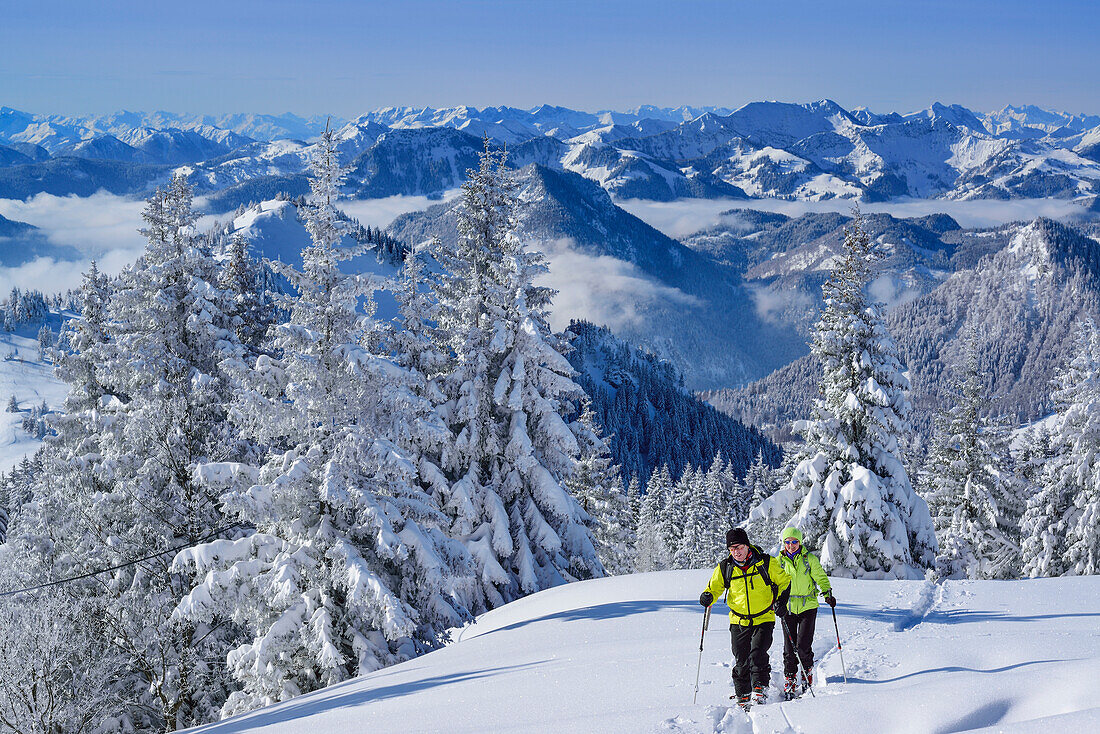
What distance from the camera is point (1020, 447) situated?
32.4m

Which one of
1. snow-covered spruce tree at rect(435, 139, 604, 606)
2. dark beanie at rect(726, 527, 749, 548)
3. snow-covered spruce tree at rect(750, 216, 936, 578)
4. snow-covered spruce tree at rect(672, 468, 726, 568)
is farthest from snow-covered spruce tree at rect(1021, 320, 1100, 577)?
snow-covered spruce tree at rect(672, 468, 726, 568)

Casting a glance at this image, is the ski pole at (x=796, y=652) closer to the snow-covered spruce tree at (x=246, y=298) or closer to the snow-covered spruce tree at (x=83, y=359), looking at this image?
the snow-covered spruce tree at (x=246, y=298)

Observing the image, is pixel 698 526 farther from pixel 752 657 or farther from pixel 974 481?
pixel 752 657

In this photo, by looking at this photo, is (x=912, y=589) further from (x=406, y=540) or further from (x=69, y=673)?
(x=69, y=673)

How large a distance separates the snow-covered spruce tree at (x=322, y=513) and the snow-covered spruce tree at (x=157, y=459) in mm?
3718

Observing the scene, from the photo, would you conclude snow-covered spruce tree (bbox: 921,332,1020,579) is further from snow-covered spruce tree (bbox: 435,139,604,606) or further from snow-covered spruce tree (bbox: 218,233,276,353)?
snow-covered spruce tree (bbox: 218,233,276,353)

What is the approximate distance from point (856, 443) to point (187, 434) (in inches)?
706

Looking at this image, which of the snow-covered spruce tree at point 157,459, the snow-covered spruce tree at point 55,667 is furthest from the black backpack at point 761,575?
the snow-covered spruce tree at point 55,667

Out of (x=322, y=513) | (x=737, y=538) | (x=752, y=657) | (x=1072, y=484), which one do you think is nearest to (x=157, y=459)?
(x=322, y=513)

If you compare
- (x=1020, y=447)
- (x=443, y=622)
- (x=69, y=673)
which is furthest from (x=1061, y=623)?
(x=1020, y=447)

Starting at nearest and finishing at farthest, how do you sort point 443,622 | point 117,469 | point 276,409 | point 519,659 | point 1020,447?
point 519,659
point 276,409
point 443,622
point 117,469
point 1020,447

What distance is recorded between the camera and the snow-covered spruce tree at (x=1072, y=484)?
76.5 ft

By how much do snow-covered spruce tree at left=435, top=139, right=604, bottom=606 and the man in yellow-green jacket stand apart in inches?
413

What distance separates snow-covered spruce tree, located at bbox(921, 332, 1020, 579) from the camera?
85.9ft
